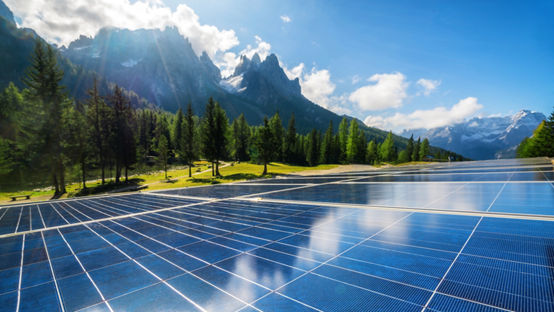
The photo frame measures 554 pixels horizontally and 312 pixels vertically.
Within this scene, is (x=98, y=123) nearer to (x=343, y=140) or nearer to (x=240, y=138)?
(x=240, y=138)

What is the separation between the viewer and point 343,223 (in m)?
7.22

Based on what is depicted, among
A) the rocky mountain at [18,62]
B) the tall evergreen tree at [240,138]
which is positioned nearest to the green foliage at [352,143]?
the tall evergreen tree at [240,138]

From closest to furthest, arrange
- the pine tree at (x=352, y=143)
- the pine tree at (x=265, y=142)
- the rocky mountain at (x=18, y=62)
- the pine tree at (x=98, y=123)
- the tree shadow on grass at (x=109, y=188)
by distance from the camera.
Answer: the tree shadow on grass at (x=109, y=188) < the pine tree at (x=98, y=123) < the pine tree at (x=265, y=142) < the pine tree at (x=352, y=143) < the rocky mountain at (x=18, y=62)

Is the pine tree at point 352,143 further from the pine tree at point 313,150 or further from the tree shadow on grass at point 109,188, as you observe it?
the tree shadow on grass at point 109,188

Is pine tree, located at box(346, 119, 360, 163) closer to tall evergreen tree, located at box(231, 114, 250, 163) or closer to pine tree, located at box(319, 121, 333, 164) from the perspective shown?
pine tree, located at box(319, 121, 333, 164)

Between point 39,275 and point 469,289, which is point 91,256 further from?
point 469,289

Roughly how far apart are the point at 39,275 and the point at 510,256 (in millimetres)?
9485

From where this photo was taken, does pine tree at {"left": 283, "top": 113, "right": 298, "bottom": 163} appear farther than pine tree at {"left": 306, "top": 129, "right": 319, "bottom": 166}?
No

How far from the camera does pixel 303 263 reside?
181 inches

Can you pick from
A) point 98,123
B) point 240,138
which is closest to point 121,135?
point 98,123

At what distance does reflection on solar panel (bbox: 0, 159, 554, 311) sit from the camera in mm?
3354

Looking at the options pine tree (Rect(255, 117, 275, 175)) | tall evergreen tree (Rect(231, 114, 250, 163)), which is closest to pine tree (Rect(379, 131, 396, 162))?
tall evergreen tree (Rect(231, 114, 250, 163))

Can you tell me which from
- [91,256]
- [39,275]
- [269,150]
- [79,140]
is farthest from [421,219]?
[79,140]

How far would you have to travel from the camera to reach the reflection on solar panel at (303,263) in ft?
11.0
